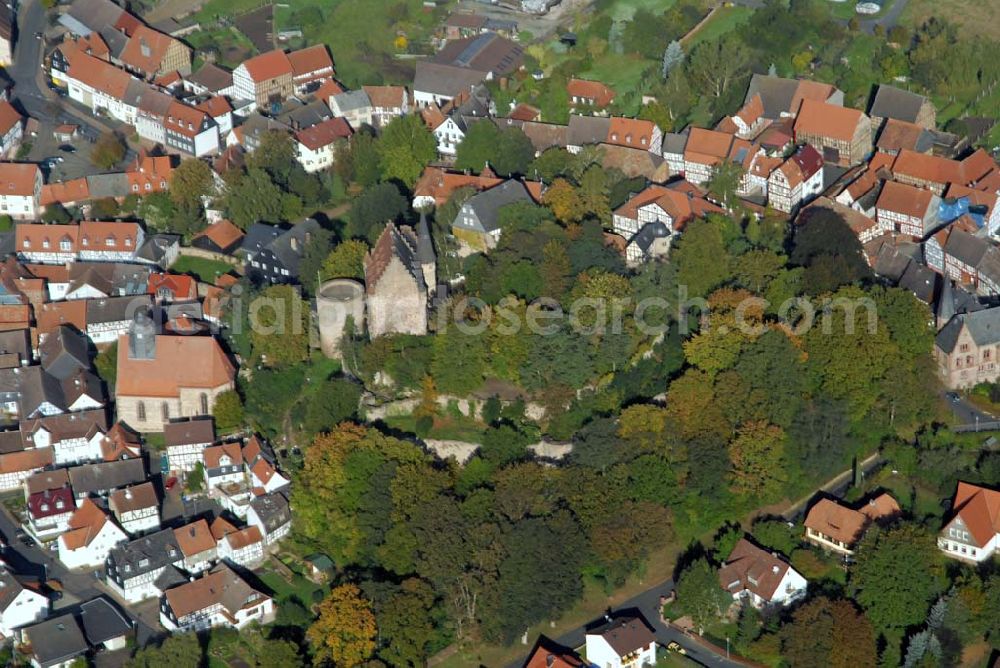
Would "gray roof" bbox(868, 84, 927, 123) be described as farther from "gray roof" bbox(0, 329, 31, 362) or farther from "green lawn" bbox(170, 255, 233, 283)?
"gray roof" bbox(0, 329, 31, 362)

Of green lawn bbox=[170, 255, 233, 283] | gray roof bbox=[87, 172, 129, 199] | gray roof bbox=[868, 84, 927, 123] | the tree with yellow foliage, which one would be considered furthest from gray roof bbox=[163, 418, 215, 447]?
gray roof bbox=[868, 84, 927, 123]

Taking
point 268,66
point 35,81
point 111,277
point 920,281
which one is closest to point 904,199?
point 920,281

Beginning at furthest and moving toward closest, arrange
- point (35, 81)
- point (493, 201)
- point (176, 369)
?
point (35, 81)
point (493, 201)
point (176, 369)

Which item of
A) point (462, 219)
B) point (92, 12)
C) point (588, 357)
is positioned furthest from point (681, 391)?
point (92, 12)

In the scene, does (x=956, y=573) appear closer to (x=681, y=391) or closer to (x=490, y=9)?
(x=681, y=391)

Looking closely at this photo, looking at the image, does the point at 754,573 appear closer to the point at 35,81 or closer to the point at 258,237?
the point at 258,237
